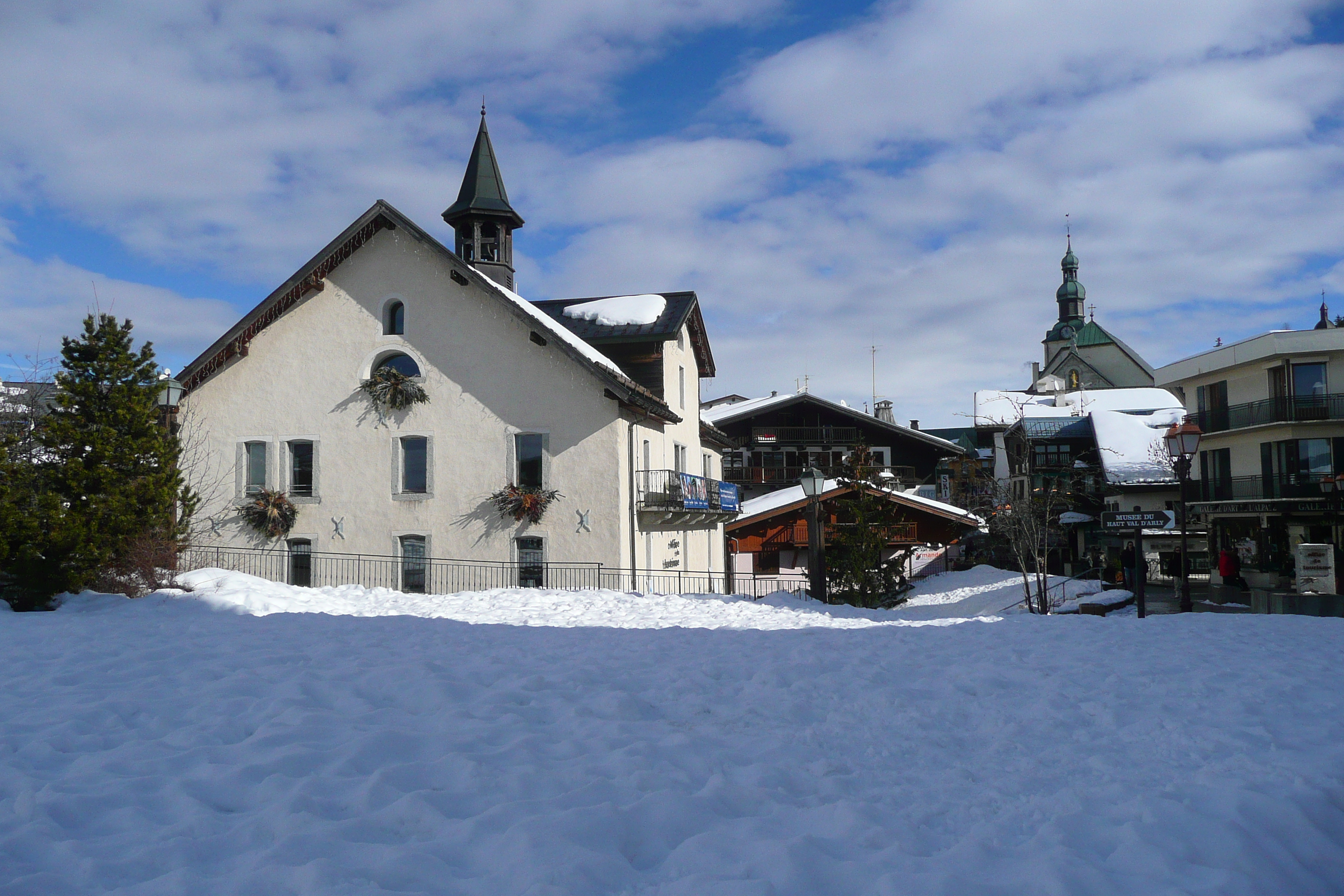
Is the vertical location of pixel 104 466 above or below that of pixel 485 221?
below

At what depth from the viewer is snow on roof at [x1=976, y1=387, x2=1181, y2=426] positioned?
55.3m

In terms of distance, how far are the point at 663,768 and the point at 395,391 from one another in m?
19.3

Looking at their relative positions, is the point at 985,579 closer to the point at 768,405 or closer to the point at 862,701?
the point at 768,405

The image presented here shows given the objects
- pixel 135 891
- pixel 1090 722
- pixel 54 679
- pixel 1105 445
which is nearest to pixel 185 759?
pixel 135 891

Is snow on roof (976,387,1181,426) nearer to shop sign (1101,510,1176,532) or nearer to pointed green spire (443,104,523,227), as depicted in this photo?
pointed green spire (443,104,523,227)

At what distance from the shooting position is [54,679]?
8312mm

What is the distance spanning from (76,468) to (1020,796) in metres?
15.2

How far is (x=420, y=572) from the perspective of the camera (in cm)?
2327

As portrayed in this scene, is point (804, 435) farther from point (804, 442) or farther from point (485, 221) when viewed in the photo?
point (485, 221)

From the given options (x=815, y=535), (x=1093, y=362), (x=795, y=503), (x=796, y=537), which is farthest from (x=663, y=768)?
(x=1093, y=362)

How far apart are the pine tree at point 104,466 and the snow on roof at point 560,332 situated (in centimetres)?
873

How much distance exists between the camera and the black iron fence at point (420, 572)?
22.4 meters

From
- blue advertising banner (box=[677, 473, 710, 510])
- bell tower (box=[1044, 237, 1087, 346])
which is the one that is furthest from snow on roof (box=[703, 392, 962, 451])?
bell tower (box=[1044, 237, 1087, 346])

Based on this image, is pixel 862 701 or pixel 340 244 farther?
pixel 340 244
